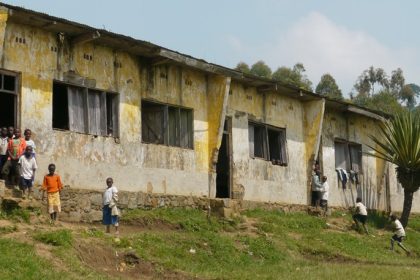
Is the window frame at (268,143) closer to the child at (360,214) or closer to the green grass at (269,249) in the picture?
the green grass at (269,249)

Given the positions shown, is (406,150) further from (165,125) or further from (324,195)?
(165,125)

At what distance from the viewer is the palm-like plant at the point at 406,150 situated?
23375 millimetres

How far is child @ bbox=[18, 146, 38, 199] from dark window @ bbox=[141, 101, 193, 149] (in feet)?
14.1

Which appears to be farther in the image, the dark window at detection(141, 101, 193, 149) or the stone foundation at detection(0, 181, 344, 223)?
the dark window at detection(141, 101, 193, 149)

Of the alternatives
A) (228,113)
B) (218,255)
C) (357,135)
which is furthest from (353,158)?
(218,255)

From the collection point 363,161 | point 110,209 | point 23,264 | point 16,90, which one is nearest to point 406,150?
point 363,161

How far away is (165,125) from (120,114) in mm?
1699

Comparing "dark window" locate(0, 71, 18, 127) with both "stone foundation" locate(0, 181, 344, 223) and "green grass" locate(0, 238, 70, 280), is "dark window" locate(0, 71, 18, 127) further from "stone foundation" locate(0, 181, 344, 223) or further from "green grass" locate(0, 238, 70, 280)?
"green grass" locate(0, 238, 70, 280)

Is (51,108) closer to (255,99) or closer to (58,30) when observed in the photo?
(58,30)

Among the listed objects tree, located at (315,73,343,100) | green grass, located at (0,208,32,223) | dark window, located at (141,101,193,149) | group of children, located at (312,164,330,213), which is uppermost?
tree, located at (315,73,343,100)

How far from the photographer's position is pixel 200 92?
66.7ft

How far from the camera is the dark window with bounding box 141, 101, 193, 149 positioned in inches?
751

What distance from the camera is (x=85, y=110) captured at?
56.3 feet

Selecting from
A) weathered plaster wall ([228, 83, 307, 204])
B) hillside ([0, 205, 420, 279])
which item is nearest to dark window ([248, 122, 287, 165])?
weathered plaster wall ([228, 83, 307, 204])
